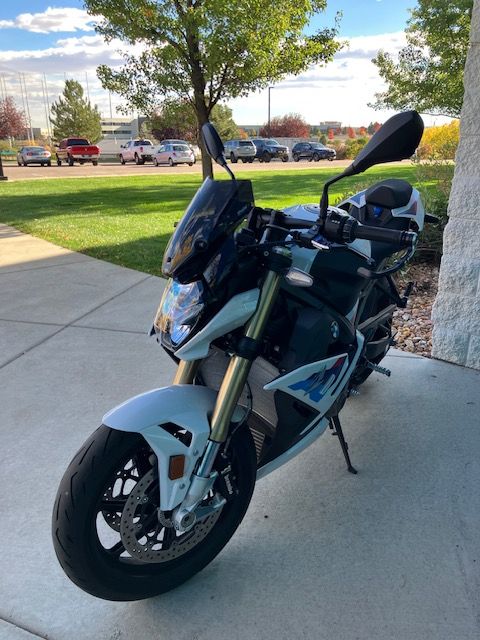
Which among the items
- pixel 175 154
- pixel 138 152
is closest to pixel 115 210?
pixel 175 154

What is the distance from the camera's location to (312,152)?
122 ft

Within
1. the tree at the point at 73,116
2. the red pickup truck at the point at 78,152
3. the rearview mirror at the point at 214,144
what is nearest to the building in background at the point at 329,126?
the tree at the point at 73,116

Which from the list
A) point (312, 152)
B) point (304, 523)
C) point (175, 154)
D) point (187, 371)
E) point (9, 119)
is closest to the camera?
point (187, 371)

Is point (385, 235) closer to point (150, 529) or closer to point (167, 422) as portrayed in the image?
point (167, 422)

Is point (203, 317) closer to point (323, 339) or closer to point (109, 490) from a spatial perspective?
point (323, 339)

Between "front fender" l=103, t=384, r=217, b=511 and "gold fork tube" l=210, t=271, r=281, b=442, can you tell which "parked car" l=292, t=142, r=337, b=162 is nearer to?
"gold fork tube" l=210, t=271, r=281, b=442

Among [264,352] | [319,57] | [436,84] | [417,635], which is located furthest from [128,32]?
[417,635]

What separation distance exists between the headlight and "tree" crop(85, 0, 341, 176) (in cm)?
834

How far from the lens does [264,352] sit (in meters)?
2.06

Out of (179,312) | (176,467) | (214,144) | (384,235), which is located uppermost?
(214,144)

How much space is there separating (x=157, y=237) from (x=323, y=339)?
6263 mm

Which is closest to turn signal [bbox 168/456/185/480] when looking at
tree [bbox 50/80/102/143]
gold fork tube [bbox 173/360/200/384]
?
gold fork tube [bbox 173/360/200/384]

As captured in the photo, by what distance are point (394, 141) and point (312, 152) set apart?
37.6m

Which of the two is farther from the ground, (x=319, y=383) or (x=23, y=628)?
(x=319, y=383)
